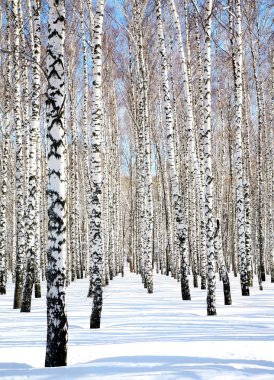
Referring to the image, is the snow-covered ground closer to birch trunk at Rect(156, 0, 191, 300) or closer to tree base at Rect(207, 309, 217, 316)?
tree base at Rect(207, 309, 217, 316)

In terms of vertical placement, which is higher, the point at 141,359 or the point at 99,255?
the point at 99,255

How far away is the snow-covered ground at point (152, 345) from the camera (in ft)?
12.6

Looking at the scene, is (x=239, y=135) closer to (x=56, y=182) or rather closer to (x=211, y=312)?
(x=211, y=312)

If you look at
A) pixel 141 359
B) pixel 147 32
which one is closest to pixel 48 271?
pixel 141 359

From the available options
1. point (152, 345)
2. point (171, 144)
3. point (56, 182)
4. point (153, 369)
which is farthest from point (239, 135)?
point (153, 369)

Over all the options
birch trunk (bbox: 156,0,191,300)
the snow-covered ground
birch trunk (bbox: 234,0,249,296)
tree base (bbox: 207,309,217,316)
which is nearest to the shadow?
the snow-covered ground

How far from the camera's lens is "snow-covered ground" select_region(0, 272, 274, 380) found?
12.6 feet

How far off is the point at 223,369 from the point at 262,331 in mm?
2359

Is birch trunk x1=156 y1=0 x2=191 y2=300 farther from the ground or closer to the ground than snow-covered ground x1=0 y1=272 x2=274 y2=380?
farther from the ground

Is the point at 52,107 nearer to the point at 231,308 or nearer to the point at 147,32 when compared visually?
the point at 231,308

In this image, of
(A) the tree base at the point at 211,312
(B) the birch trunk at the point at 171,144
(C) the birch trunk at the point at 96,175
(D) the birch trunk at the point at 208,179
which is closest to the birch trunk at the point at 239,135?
(B) the birch trunk at the point at 171,144

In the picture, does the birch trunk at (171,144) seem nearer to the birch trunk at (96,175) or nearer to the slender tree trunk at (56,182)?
the birch trunk at (96,175)

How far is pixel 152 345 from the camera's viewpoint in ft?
16.1

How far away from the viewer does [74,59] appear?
18.4 m
